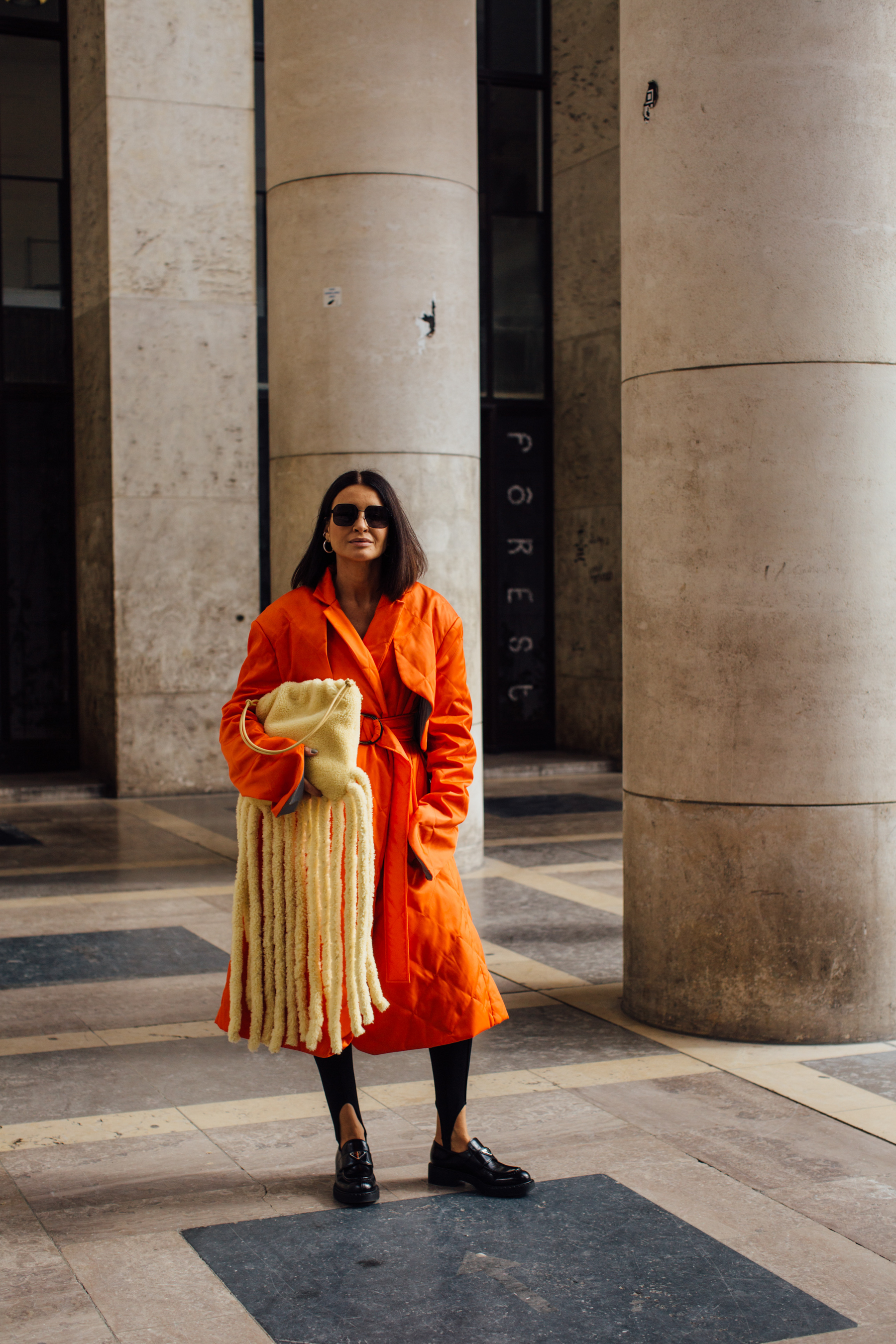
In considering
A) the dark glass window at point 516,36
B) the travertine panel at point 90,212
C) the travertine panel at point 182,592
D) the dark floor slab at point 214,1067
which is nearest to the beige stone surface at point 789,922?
the dark floor slab at point 214,1067

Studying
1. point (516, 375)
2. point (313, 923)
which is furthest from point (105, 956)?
point (516, 375)

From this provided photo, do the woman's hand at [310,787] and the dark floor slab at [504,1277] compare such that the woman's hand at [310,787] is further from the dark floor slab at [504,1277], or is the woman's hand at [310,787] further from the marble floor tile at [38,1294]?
the marble floor tile at [38,1294]

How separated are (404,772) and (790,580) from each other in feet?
6.96

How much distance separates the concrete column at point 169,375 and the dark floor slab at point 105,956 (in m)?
5.96

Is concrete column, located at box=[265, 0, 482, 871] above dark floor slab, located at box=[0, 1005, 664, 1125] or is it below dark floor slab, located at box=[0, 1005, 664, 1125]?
above

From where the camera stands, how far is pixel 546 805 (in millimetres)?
13172

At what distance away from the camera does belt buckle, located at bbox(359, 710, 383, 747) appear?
4289mm

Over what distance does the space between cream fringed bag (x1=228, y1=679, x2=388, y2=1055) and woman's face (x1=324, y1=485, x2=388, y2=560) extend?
40cm

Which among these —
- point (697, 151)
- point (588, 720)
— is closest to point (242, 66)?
point (588, 720)

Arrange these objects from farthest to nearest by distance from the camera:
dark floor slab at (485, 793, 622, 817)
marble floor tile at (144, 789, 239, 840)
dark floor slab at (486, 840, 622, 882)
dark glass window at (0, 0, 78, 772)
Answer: dark glass window at (0, 0, 78, 772), dark floor slab at (485, 793, 622, 817), marble floor tile at (144, 789, 239, 840), dark floor slab at (486, 840, 622, 882)

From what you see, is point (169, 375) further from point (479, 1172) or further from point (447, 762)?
point (479, 1172)

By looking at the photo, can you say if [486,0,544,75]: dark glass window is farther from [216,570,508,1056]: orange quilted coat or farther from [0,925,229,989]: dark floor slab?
[216,570,508,1056]: orange quilted coat

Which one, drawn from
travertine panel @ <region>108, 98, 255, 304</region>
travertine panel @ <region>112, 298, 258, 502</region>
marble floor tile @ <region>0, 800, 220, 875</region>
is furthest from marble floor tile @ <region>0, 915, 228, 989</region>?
travertine panel @ <region>108, 98, 255, 304</region>

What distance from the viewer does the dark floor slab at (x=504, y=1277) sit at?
3525mm
